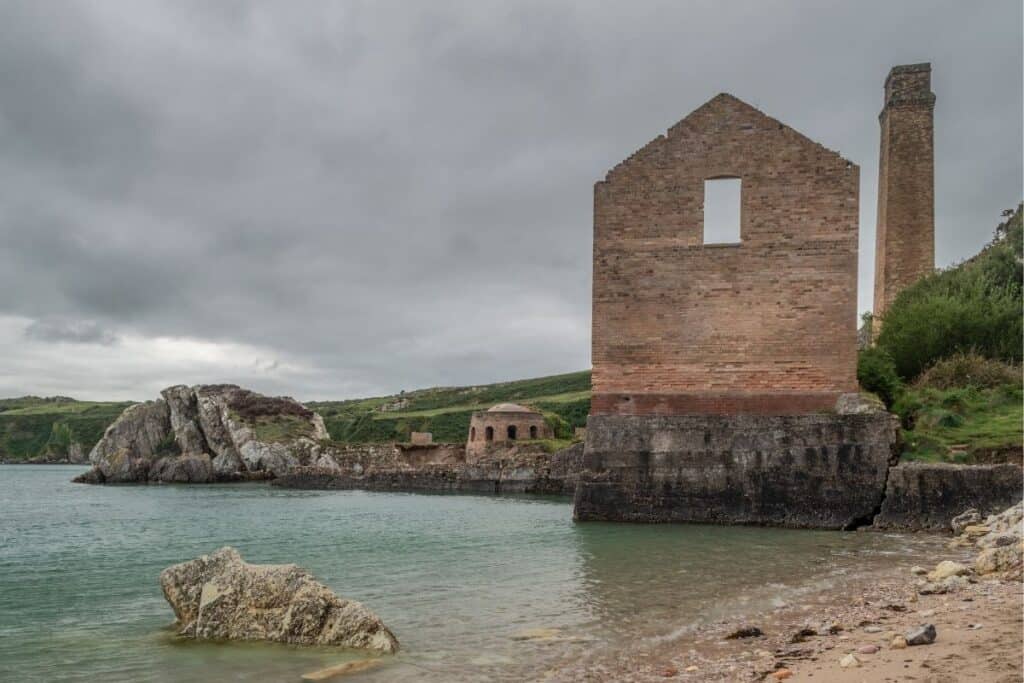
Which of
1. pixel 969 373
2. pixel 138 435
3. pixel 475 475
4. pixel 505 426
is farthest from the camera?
pixel 138 435

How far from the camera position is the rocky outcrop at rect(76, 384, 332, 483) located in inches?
2413

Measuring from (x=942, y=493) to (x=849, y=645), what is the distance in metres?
9.34

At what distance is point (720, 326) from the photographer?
16.4 metres

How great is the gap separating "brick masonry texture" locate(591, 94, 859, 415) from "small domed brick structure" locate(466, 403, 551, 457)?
3458 centimetres

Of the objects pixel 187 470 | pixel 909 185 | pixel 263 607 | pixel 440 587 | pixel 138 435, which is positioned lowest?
pixel 187 470

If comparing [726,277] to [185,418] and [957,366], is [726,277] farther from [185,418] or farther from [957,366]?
[185,418]

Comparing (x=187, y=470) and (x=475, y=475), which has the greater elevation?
(x=475, y=475)

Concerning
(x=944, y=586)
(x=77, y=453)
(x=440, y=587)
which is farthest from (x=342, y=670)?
(x=77, y=453)

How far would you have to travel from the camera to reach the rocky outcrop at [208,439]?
61.3 meters

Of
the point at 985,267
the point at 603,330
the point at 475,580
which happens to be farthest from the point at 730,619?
the point at 985,267

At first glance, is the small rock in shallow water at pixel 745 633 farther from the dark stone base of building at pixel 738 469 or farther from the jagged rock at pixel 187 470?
the jagged rock at pixel 187 470

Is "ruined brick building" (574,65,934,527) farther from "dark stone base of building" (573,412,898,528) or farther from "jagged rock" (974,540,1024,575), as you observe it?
"jagged rock" (974,540,1024,575)

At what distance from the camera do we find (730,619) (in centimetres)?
768

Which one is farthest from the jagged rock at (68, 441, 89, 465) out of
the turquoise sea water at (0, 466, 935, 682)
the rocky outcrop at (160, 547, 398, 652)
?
the rocky outcrop at (160, 547, 398, 652)
